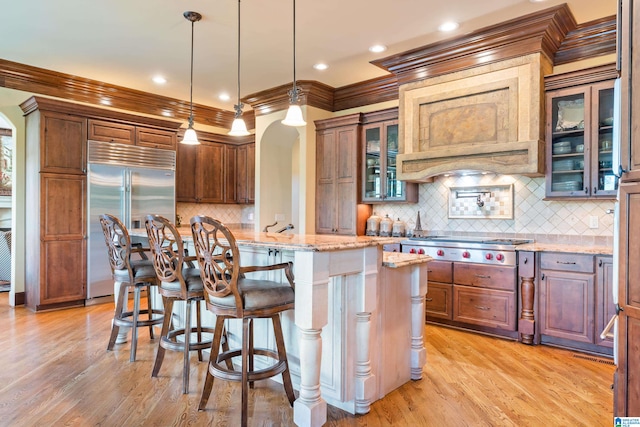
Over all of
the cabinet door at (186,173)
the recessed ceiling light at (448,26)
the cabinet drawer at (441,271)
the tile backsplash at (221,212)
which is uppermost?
the recessed ceiling light at (448,26)

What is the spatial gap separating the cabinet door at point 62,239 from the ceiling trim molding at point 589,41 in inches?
209

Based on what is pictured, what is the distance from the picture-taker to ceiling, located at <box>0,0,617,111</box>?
333 cm

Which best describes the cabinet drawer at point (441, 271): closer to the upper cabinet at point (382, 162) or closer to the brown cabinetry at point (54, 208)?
the upper cabinet at point (382, 162)

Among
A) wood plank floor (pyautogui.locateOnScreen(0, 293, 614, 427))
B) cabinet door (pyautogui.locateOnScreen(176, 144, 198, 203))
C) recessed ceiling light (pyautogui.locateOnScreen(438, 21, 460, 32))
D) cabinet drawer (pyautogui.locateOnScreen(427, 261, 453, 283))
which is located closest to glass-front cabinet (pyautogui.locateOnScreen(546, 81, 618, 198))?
recessed ceiling light (pyautogui.locateOnScreen(438, 21, 460, 32))

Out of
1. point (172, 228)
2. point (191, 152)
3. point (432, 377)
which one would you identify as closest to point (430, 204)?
point (432, 377)

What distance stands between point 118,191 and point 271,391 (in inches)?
139

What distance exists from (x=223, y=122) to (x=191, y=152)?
881 mm

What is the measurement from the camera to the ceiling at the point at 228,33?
10.9 feet

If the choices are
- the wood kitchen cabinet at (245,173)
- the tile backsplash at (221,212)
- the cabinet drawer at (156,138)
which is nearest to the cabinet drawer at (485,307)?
the wood kitchen cabinet at (245,173)

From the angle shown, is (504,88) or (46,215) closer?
(504,88)

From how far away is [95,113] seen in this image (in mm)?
4941

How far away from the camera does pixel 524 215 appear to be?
4.17m

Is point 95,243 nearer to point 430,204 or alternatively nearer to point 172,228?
point 172,228

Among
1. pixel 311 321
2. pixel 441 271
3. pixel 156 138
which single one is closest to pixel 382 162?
pixel 441 271
